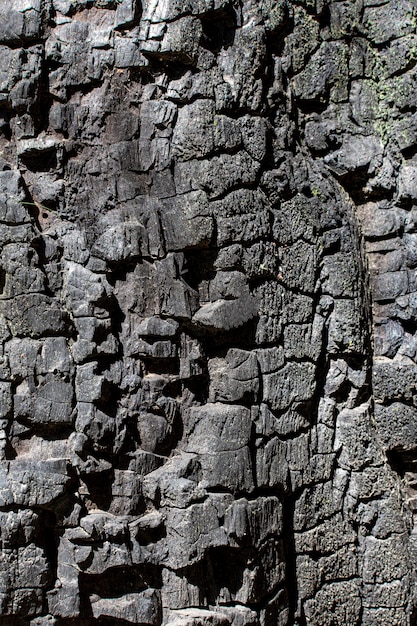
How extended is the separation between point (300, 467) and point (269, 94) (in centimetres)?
113

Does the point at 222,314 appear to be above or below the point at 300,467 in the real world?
above

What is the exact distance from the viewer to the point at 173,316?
2.05m

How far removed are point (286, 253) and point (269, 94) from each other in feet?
1.58

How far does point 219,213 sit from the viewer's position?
207cm

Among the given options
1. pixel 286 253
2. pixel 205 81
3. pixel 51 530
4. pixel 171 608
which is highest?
pixel 205 81

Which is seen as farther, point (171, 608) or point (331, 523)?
point (331, 523)

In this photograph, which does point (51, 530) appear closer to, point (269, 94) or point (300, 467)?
point (300, 467)

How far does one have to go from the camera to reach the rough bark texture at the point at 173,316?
203cm

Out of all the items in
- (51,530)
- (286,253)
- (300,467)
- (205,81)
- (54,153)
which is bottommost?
(51,530)

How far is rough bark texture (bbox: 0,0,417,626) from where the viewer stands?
6.66 feet

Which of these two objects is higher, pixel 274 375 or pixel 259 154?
pixel 259 154

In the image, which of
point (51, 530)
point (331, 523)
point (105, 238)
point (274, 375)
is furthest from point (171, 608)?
point (105, 238)

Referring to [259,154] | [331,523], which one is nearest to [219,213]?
[259,154]

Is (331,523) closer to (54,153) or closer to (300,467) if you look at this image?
(300,467)
